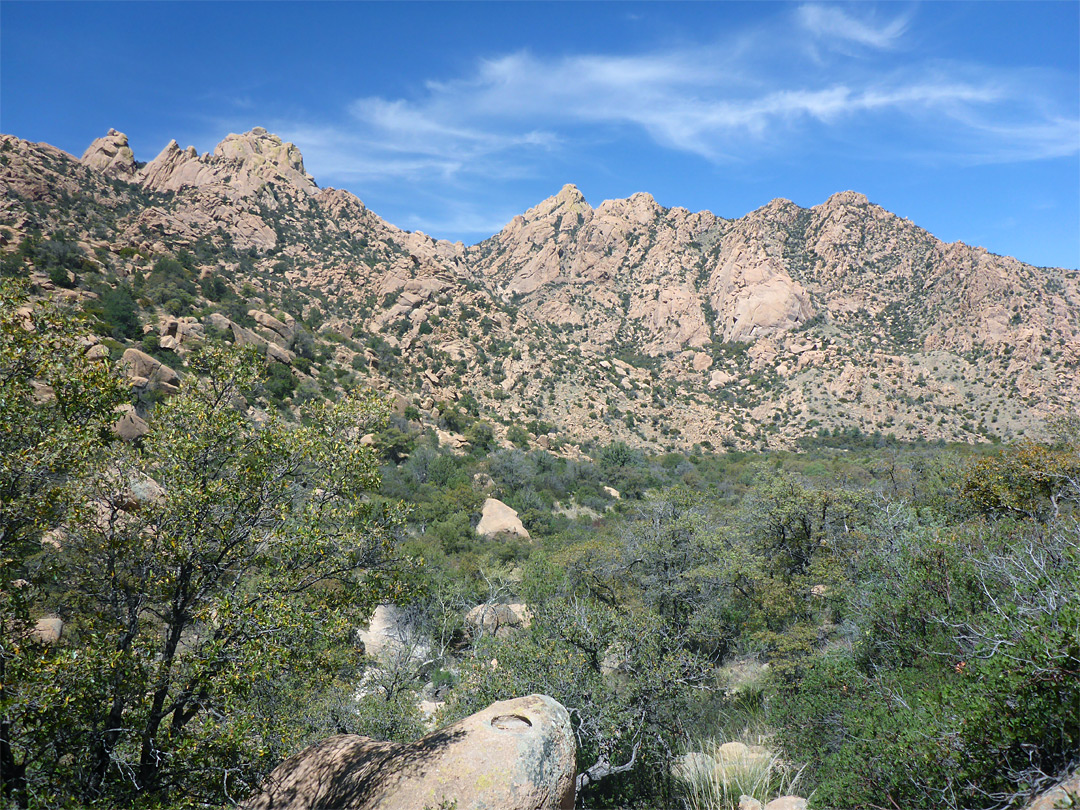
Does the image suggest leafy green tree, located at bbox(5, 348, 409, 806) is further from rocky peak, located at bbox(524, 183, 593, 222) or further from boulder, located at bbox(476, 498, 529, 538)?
rocky peak, located at bbox(524, 183, 593, 222)

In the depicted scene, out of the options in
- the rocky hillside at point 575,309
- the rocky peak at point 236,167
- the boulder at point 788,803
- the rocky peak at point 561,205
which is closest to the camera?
the boulder at point 788,803

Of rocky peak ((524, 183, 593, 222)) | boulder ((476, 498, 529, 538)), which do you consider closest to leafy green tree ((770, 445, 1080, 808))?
boulder ((476, 498, 529, 538))

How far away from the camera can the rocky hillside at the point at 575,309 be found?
39.8m

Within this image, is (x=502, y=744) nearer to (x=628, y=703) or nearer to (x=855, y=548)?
(x=628, y=703)

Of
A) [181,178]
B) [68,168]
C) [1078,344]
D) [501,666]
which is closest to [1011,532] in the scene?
[501,666]

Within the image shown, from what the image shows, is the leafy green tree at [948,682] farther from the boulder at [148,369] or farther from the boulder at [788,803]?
the boulder at [148,369]

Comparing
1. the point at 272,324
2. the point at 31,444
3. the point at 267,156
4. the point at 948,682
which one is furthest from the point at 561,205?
the point at 31,444

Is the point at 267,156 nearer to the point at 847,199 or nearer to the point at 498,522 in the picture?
the point at 498,522

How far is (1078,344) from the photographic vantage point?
57.3 meters

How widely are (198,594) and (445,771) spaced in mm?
3401

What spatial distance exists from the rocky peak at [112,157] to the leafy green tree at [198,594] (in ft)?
266

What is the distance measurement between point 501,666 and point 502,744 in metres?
4.06

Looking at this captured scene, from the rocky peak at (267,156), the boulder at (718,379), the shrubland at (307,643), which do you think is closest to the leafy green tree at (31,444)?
the shrubland at (307,643)

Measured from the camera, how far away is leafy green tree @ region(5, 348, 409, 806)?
4785 mm
